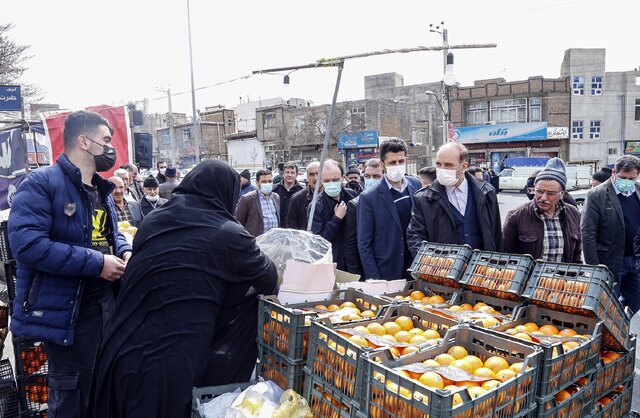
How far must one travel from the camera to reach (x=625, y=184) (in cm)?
476

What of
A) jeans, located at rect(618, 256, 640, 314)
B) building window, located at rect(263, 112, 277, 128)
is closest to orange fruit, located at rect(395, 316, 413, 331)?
jeans, located at rect(618, 256, 640, 314)

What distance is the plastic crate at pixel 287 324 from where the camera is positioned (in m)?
2.21

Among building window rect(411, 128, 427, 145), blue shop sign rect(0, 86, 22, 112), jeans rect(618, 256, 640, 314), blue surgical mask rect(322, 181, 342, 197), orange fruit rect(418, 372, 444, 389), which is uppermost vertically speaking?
building window rect(411, 128, 427, 145)

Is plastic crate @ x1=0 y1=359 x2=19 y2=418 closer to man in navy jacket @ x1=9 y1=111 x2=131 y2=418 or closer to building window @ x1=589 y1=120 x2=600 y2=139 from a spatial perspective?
man in navy jacket @ x1=9 y1=111 x2=131 y2=418

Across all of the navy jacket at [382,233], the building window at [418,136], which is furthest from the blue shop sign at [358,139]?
the navy jacket at [382,233]

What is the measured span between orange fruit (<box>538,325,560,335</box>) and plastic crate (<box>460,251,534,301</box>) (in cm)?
23

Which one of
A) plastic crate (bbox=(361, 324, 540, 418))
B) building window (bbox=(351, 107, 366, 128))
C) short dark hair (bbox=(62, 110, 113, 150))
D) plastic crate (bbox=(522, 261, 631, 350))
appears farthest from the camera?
building window (bbox=(351, 107, 366, 128))

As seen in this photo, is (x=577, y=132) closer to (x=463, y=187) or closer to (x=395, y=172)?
(x=395, y=172)

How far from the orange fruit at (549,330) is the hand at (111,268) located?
237 centimetres

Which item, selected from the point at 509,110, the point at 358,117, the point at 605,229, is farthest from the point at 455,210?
the point at 509,110

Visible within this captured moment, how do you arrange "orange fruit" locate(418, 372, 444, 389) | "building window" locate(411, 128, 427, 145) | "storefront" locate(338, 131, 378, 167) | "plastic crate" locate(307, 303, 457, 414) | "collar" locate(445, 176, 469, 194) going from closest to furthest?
"orange fruit" locate(418, 372, 444, 389) → "plastic crate" locate(307, 303, 457, 414) → "collar" locate(445, 176, 469, 194) → "storefront" locate(338, 131, 378, 167) → "building window" locate(411, 128, 427, 145)

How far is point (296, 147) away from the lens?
41.0 m

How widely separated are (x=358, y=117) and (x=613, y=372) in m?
37.8

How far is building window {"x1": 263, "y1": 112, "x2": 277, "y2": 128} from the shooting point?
42.6 meters
